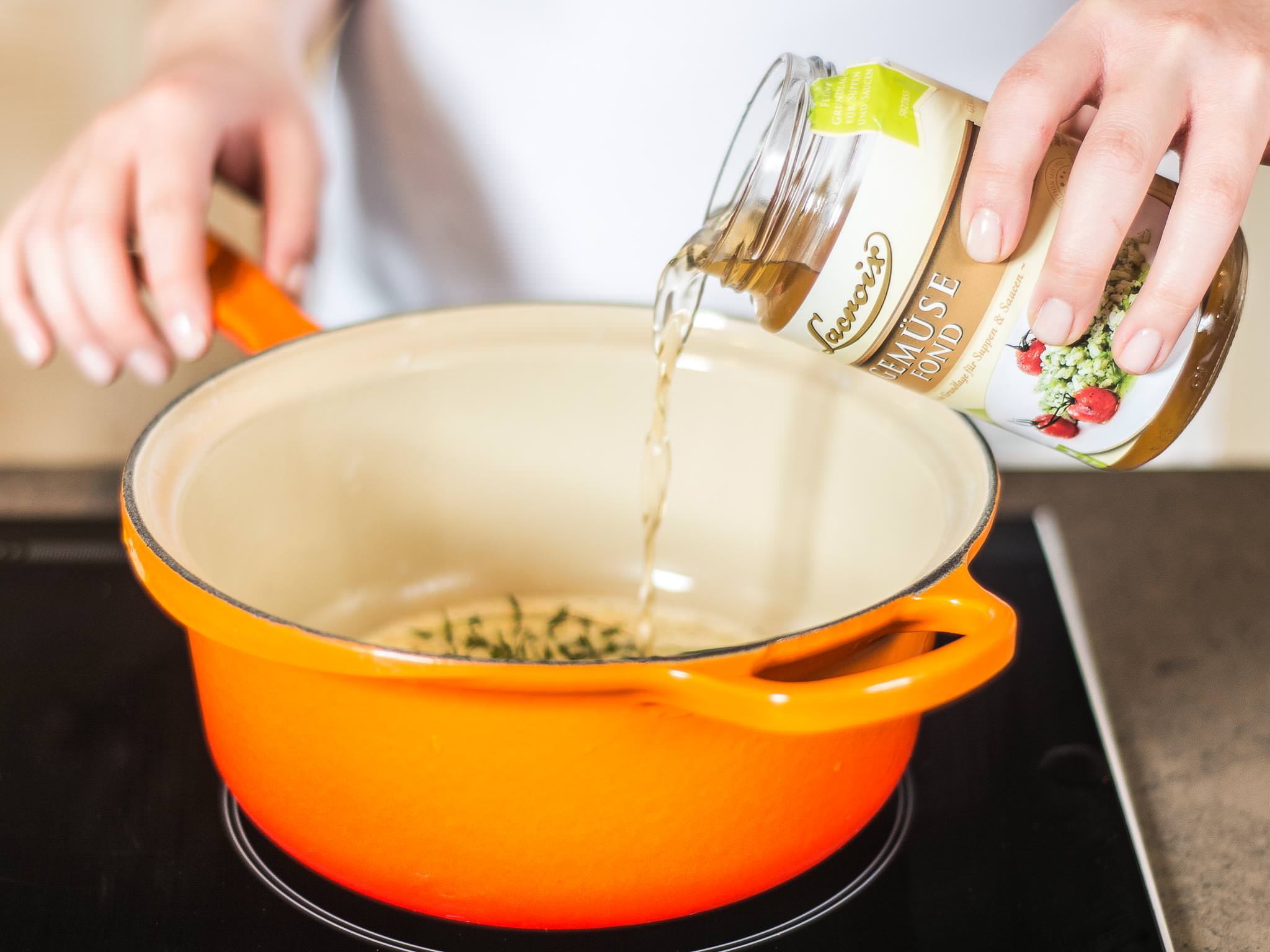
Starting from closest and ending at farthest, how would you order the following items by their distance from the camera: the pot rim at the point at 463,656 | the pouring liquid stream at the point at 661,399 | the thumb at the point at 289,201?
the pot rim at the point at 463,656, the pouring liquid stream at the point at 661,399, the thumb at the point at 289,201

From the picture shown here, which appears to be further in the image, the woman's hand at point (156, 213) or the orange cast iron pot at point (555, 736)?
the woman's hand at point (156, 213)

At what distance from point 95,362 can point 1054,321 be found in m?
0.64

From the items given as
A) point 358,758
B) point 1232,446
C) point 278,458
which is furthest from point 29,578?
point 1232,446

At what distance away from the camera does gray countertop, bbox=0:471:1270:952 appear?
0.59 m

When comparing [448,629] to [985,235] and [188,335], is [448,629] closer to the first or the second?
[188,335]

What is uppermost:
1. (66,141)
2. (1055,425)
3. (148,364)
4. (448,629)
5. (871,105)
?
(871,105)

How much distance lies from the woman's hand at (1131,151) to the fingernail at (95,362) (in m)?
0.59

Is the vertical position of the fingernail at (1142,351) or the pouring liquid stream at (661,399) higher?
the fingernail at (1142,351)

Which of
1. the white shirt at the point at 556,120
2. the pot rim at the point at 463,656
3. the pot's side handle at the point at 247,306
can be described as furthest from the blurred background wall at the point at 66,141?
the pot rim at the point at 463,656

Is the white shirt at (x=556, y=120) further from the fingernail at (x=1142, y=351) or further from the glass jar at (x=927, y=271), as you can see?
the fingernail at (x=1142, y=351)

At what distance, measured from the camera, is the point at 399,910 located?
0.53 meters

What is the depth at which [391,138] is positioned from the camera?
103 centimetres

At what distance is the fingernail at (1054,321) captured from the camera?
479 mm

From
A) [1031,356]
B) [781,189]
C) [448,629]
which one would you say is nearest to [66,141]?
[448,629]
